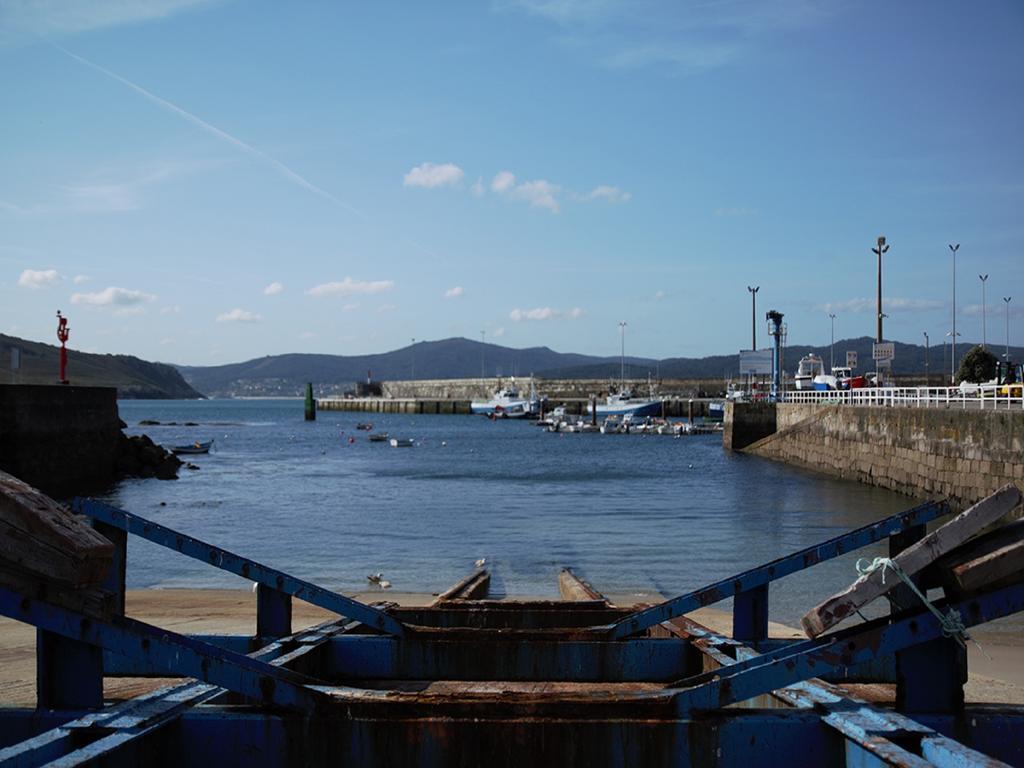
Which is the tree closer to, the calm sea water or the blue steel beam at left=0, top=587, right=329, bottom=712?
the calm sea water

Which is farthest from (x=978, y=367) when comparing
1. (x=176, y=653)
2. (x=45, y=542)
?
(x=45, y=542)

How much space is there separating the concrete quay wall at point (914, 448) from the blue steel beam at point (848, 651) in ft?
36.2

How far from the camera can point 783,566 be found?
5.93 metres

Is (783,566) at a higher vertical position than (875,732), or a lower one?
higher

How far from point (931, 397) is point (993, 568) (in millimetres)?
34495

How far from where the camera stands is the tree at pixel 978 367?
6100 cm

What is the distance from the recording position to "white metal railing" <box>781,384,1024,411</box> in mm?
29545

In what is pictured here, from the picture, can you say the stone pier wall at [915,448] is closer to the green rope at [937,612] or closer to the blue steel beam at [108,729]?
the green rope at [937,612]

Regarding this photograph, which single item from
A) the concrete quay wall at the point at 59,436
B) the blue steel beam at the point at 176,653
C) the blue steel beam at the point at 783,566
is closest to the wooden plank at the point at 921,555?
the blue steel beam at the point at 783,566

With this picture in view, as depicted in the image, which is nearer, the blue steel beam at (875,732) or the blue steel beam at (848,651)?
the blue steel beam at (875,732)

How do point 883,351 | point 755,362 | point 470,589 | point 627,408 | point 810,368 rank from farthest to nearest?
point 627,408, point 810,368, point 755,362, point 883,351, point 470,589

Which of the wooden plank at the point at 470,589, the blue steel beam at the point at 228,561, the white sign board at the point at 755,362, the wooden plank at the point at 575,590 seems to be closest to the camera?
the blue steel beam at the point at 228,561

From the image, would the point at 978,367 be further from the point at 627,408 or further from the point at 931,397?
the point at 627,408

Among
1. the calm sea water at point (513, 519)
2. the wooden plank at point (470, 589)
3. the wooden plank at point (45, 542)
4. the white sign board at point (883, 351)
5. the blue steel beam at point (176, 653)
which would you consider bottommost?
the calm sea water at point (513, 519)
